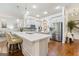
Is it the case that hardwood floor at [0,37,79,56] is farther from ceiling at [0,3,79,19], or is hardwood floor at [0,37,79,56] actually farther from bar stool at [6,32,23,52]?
ceiling at [0,3,79,19]

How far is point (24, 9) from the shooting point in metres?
2.08

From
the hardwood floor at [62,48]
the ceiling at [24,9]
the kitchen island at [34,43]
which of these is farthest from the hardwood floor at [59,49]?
the ceiling at [24,9]

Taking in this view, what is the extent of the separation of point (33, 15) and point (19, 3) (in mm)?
400

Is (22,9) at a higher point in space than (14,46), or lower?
higher

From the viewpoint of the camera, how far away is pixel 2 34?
6.79 feet

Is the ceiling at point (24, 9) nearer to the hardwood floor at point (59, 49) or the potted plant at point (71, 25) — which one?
the potted plant at point (71, 25)

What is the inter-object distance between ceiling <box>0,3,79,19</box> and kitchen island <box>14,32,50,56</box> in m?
0.43

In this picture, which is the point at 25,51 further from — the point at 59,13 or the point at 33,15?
the point at 59,13

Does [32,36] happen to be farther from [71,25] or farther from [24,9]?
[71,25]

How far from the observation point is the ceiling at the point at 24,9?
2.07 metres

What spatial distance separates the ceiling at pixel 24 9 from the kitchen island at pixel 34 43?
16.9 inches

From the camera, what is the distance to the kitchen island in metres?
2.12

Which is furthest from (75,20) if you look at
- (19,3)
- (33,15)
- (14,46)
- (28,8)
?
(14,46)

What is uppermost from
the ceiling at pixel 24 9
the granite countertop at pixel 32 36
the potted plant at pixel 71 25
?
the ceiling at pixel 24 9
